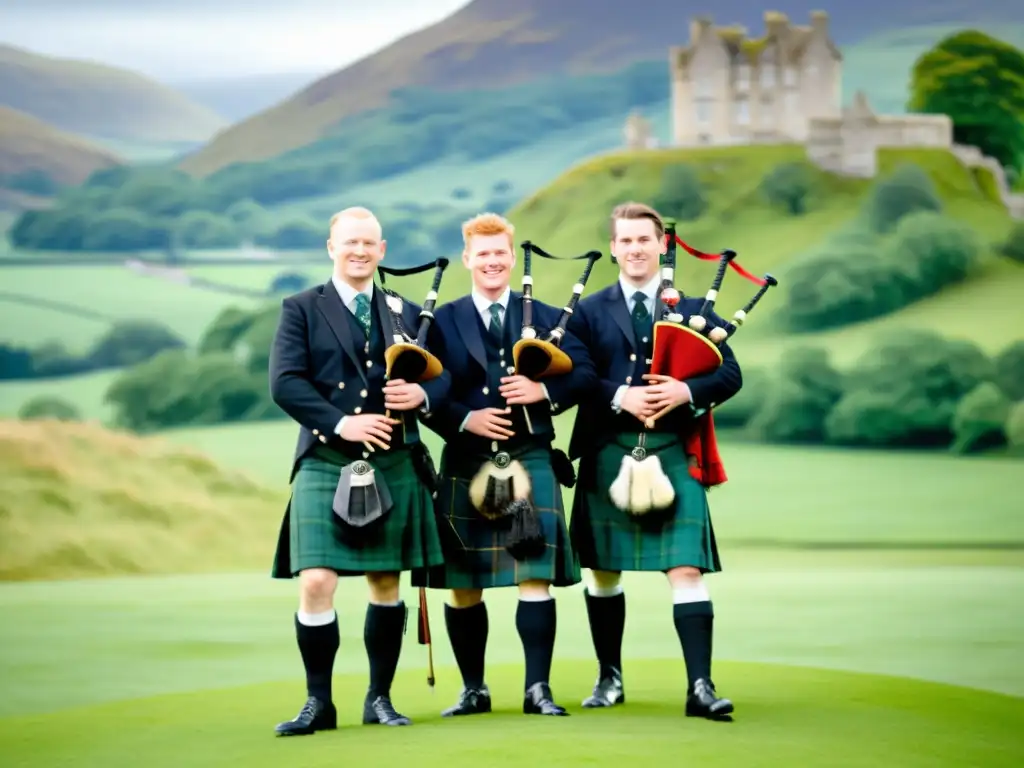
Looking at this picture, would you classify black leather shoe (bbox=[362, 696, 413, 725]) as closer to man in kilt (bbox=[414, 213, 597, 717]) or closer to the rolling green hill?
man in kilt (bbox=[414, 213, 597, 717])

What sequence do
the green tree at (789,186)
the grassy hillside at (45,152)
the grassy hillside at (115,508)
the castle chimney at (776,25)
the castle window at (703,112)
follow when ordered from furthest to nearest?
the castle window at (703,112), the castle chimney at (776,25), the green tree at (789,186), the grassy hillside at (45,152), the grassy hillside at (115,508)

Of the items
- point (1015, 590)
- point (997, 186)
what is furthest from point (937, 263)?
point (1015, 590)

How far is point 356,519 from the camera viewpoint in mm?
5484

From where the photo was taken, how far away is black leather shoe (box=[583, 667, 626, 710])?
6.02 metres

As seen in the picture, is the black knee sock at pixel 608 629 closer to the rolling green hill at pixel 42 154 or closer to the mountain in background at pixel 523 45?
the rolling green hill at pixel 42 154

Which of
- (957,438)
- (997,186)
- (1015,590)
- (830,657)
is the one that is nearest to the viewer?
(830,657)

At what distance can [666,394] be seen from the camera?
575 cm

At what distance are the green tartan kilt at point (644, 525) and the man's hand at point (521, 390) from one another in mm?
356

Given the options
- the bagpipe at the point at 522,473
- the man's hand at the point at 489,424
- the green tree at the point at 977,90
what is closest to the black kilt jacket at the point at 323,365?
the man's hand at the point at 489,424

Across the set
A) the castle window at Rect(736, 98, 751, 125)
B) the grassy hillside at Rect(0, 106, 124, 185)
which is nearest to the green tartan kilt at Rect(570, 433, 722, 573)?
the grassy hillside at Rect(0, 106, 124, 185)

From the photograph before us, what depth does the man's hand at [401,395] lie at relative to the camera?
556 cm

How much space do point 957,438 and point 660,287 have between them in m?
12.6

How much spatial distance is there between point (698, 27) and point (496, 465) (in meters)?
16.8

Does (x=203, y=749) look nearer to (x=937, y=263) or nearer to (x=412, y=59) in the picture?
(x=412, y=59)
